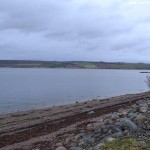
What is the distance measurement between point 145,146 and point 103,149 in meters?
1.27

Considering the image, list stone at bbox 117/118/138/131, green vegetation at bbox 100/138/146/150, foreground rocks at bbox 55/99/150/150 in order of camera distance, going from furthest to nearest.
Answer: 1. stone at bbox 117/118/138/131
2. foreground rocks at bbox 55/99/150/150
3. green vegetation at bbox 100/138/146/150

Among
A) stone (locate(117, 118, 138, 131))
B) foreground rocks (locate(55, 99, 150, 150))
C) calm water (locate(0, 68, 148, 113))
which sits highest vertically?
stone (locate(117, 118, 138, 131))

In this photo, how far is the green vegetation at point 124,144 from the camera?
9.98 m

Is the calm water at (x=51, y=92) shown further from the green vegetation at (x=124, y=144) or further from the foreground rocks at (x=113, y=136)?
the green vegetation at (x=124, y=144)

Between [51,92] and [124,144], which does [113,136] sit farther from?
[51,92]

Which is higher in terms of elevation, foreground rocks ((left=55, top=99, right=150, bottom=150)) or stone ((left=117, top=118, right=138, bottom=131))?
stone ((left=117, top=118, right=138, bottom=131))

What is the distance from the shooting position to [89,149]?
36.4ft

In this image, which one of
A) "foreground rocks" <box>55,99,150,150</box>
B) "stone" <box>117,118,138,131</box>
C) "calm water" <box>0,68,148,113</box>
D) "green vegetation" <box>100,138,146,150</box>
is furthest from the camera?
"calm water" <box>0,68,148,113</box>

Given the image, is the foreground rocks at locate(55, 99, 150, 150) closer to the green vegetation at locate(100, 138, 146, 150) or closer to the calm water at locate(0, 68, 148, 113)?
the green vegetation at locate(100, 138, 146, 150)

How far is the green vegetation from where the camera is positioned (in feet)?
32.8

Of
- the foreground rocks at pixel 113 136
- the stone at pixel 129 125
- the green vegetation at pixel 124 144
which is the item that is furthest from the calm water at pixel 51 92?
the green vegetation at pixel 124 144

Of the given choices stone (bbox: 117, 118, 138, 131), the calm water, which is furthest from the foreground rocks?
the calm water

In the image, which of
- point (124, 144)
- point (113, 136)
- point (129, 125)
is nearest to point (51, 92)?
point (129, 125)

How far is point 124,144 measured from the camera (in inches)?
408
